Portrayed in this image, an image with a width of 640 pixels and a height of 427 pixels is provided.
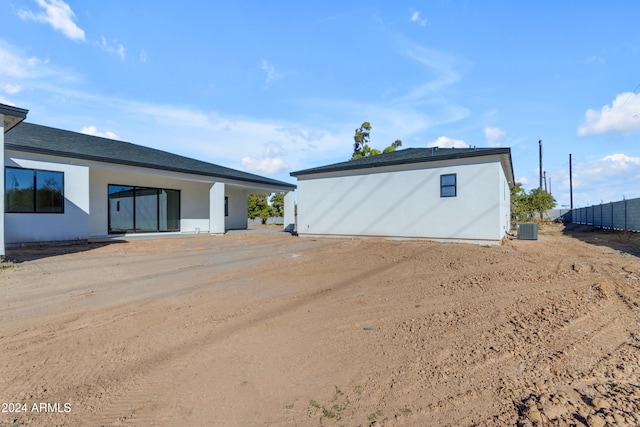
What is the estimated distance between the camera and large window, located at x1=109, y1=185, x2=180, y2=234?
47.9ft

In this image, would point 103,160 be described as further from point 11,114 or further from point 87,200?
point 11,114

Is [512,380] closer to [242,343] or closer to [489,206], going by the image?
[242,343]

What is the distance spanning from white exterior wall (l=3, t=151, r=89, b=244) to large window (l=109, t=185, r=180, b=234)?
8.02 ft

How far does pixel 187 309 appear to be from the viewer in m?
4.63

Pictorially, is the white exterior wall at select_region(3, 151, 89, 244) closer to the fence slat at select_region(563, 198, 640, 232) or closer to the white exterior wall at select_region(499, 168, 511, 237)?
the white exterior wall at select_region(499, 168, 511, 237)

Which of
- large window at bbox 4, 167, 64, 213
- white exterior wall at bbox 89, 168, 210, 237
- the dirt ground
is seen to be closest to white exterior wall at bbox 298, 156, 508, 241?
the dirt ground

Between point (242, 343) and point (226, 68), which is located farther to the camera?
point (226, 68)

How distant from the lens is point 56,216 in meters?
11.2

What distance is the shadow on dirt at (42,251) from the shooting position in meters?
8.67

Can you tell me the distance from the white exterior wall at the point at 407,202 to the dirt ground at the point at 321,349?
17.8 ft

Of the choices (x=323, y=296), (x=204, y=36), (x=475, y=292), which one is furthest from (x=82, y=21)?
(x=475, y=292)

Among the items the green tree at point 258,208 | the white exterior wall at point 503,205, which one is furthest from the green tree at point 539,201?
the green tree at point 258,208

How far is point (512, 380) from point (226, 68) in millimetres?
14026

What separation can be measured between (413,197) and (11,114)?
1316 cm
